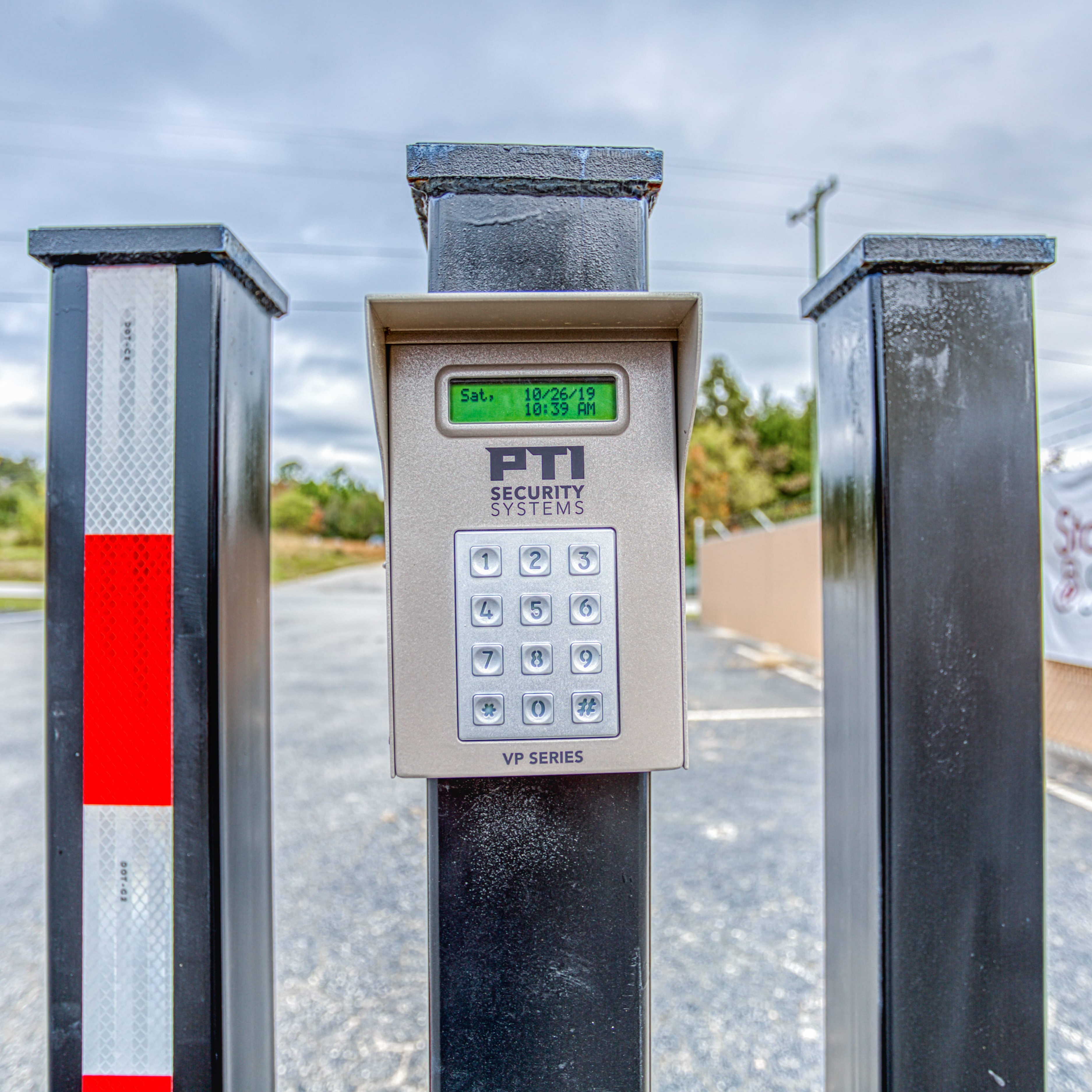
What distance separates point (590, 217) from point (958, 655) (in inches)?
28.7

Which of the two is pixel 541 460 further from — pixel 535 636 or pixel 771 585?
pixel 771 585

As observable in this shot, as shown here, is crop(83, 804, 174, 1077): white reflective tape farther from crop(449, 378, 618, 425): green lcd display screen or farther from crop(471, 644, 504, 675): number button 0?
crop(449, 378, 618, 425): green lcd display screen

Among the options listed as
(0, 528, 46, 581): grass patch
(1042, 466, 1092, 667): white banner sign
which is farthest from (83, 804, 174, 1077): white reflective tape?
(0, 528, 46, 581): grass patch

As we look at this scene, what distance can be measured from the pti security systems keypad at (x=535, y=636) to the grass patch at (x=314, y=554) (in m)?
32.9

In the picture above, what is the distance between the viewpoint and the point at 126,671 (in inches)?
38.5

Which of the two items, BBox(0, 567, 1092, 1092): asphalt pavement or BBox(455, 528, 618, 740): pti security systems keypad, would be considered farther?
BBox(0, 567, 1092, 1092): asphalt pavement

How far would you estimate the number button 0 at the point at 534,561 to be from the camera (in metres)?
0.92

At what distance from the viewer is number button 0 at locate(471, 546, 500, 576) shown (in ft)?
3.02

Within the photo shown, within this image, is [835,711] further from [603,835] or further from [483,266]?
[483,266]

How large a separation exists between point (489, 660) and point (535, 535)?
154 mm

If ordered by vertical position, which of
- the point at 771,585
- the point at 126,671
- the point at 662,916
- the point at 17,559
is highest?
the point at 17,559

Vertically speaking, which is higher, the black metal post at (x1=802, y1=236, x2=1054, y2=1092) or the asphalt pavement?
the black metal post at (x1=802, y1=236, x2=1054, y2=1092)

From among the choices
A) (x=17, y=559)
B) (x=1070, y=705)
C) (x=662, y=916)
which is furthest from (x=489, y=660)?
(x=17, y=559)

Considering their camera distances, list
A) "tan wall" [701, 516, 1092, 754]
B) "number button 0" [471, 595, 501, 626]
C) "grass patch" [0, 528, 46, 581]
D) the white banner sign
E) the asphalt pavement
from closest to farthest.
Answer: "number button 0" [471, 595, 501, 626]
the asphalt pavement
the white banner sign
"tan wall" [701, 516, 1092, 754]
"grass patch" [0, 528, 46, 581]
